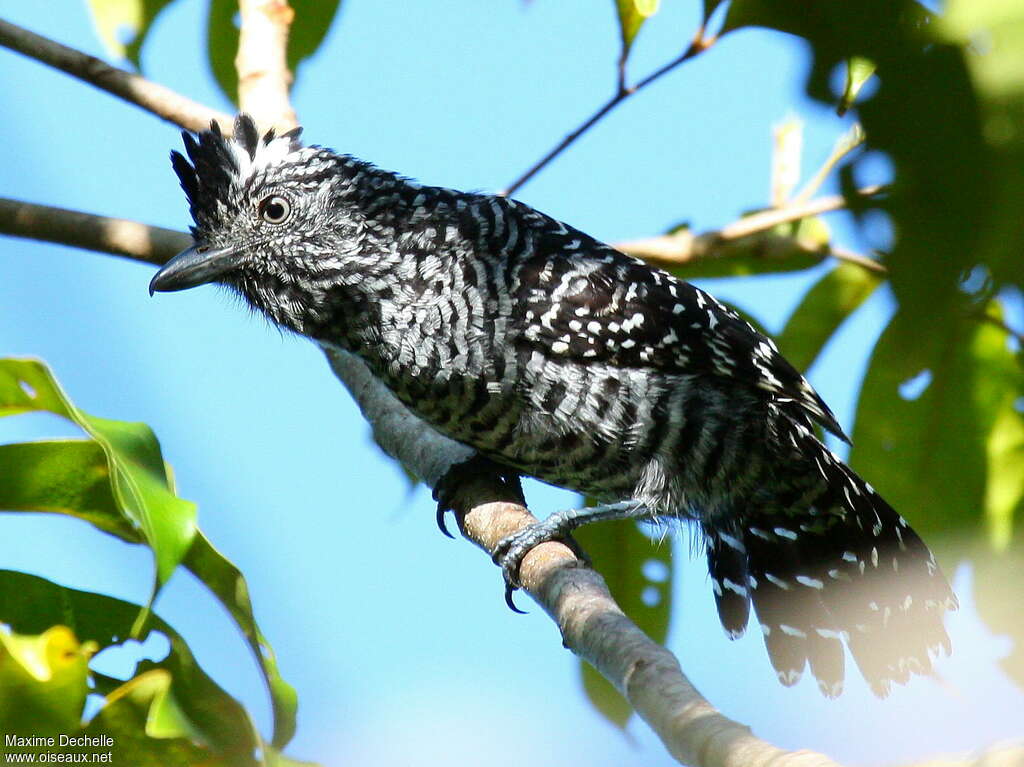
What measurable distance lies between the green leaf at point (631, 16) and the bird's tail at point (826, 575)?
137cm

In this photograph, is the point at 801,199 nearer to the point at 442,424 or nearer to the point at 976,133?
the point at 442,424

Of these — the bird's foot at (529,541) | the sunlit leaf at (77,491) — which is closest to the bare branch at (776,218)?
the bird's foot at (529,541)

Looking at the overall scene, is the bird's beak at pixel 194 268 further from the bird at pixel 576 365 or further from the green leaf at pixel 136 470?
the green leaf at pixel 136 470

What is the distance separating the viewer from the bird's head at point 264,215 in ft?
12.6

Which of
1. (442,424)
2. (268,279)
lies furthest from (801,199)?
(268,279)

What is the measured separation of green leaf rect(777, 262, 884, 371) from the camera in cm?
386

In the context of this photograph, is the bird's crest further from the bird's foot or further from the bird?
the bird's foot

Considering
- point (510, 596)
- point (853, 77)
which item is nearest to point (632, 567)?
point (510, 596)

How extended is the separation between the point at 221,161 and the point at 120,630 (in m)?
2.01

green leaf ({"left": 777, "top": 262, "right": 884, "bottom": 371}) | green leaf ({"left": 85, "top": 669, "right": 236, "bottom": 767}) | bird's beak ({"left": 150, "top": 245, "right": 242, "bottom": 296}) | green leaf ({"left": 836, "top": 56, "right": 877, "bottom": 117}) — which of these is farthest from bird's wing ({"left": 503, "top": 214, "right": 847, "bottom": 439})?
green leaf ({"left": 836, "top": 56, "right": 877, "bottom": 117})

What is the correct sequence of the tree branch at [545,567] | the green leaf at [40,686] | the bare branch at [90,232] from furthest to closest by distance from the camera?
1. the bare branch at [90,232]
2. the green leaf at [40,686]
3. the tree branch at [545,567]

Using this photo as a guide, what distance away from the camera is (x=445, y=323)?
12.0ft

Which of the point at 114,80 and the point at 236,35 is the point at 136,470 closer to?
the point at 114,80

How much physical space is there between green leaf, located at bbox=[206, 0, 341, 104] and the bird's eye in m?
0.63
